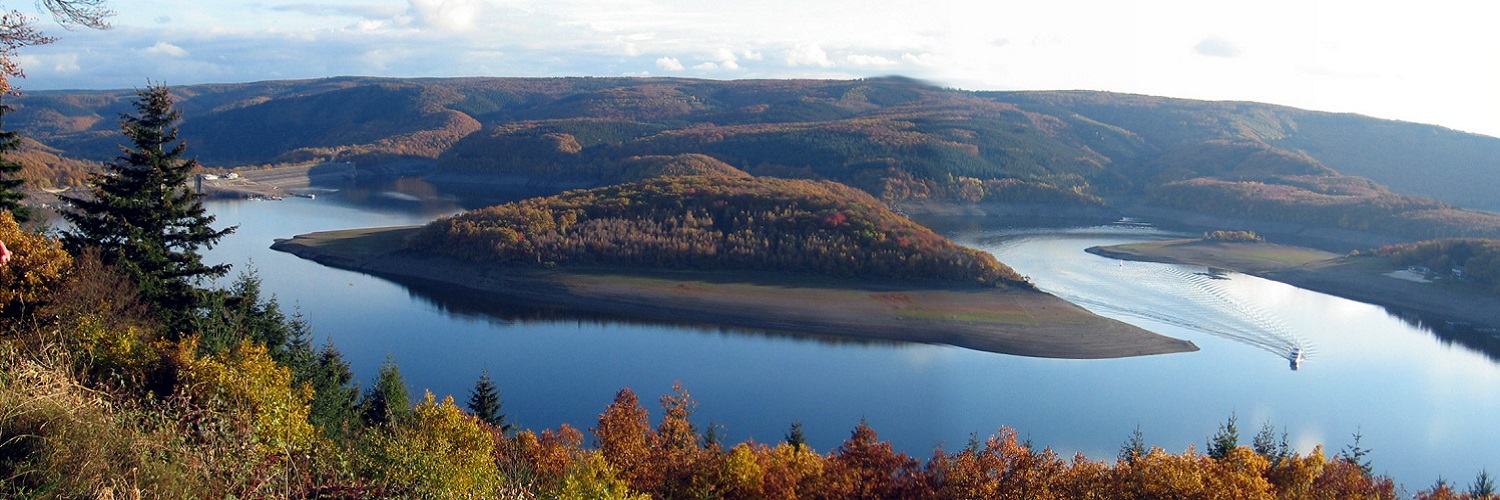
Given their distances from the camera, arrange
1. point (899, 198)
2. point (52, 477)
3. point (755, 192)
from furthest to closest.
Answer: point (899, 198) → point (755, 192) → point (52, 477)

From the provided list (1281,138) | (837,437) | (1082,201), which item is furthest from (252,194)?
(1281,138)

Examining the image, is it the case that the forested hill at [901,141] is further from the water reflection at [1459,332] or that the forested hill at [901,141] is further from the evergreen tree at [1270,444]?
the evergreen tree at [1270,444]

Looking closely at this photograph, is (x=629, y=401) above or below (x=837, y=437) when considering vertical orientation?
above

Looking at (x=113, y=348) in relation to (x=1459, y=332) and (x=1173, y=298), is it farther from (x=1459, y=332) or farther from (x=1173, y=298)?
(x=1459, y=332)

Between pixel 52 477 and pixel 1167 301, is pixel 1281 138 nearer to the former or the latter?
pixel 1167 301

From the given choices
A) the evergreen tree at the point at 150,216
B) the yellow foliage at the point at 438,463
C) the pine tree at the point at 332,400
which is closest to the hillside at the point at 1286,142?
the pine tree at the point at 332,400

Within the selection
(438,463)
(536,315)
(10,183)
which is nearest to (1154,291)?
(536,315)
